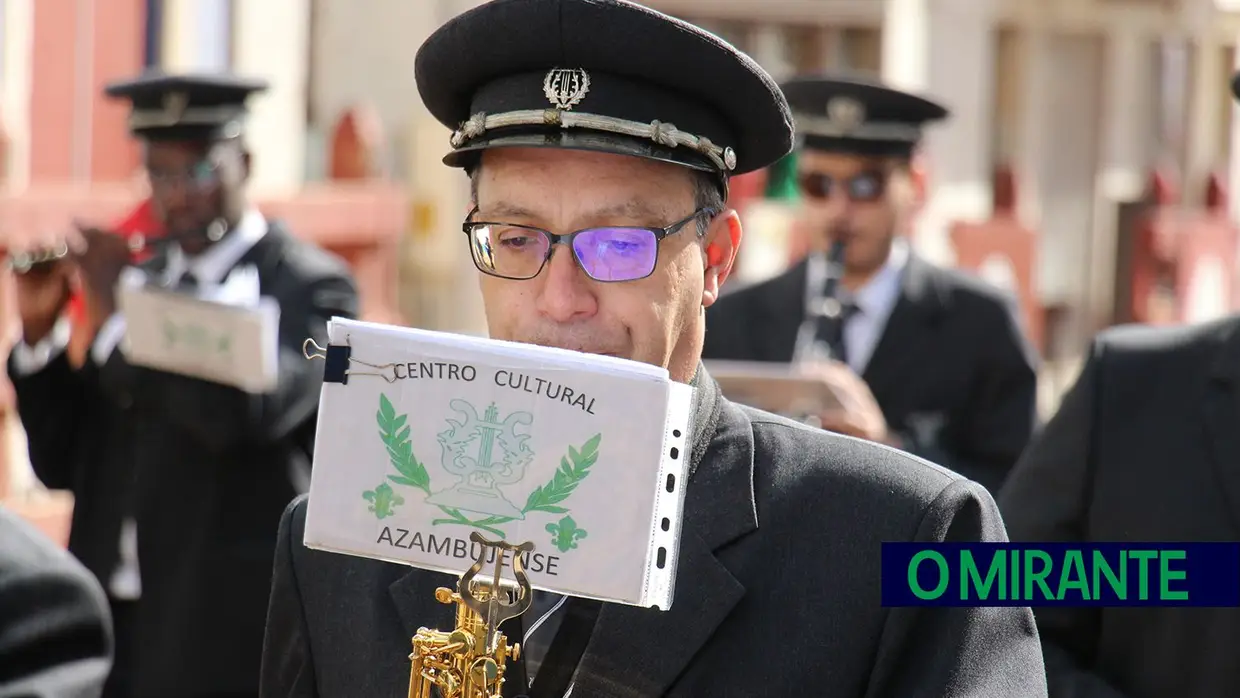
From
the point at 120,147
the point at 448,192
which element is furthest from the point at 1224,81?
the point at 120,147

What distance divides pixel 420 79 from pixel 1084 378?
138 cm

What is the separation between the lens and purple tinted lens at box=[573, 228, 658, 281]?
2.68 m

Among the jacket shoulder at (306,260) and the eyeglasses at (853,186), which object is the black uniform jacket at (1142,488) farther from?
the jacket shoulder at (306,260)

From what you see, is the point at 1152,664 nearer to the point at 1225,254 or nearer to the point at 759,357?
the point at 759,357

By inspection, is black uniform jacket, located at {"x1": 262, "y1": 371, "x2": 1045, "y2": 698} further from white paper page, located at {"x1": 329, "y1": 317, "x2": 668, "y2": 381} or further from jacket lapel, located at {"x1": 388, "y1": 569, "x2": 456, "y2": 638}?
white paper page, located at {"x1": 329, "y1": 317, "x2": 668, "y2": 381}

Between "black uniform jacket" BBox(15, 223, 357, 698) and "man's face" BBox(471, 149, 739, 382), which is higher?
"man's face" BBox(471, 149, 739, 382)

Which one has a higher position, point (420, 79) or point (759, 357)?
point (420, 79)

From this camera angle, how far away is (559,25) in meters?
2.72

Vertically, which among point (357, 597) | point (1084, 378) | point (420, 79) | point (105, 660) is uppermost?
point (420, 79)

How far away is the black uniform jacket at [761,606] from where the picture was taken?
2617mm

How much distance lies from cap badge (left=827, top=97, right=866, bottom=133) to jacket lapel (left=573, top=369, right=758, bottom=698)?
11.4ft

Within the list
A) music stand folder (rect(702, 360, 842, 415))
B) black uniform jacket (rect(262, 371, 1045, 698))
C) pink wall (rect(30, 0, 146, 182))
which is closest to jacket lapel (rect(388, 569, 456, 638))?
black uniform jacket (rect(262, 371, 1045, 698))

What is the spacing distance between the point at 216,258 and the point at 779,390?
6.14 ft

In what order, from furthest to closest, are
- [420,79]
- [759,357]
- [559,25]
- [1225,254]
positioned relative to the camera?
[1225,254]
[759,357]
[420,79]
[559,25]
